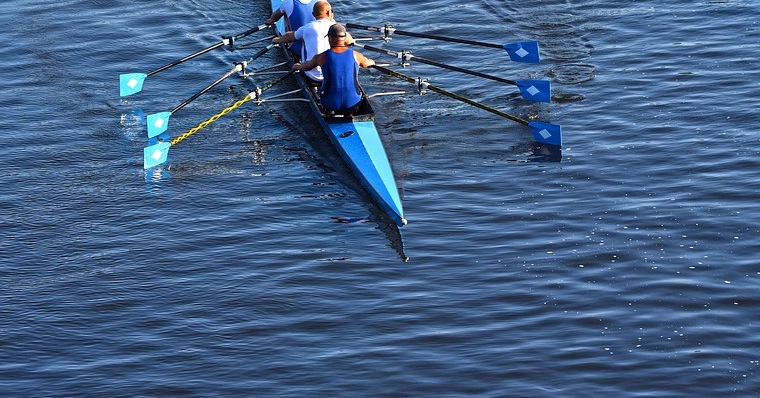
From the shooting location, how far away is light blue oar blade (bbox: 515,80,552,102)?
18.9m

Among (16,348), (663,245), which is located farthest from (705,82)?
(16,348)

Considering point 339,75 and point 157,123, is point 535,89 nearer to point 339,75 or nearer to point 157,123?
point 339,75

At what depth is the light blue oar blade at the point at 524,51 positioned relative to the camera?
1977 centimetres

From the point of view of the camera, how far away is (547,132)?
58.5ft

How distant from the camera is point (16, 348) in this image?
13.2 meters

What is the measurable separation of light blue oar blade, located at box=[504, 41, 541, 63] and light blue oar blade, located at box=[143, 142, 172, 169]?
6.13 m

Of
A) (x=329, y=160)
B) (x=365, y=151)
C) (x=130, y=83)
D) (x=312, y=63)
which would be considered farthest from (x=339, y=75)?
(x=130, y=83)

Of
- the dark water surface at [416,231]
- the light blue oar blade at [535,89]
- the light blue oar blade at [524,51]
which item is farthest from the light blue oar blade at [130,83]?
the light blue oar blade at [535,89]

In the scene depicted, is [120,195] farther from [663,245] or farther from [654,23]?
[654,23]

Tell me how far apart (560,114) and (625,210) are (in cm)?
392

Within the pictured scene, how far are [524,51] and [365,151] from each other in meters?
4.45

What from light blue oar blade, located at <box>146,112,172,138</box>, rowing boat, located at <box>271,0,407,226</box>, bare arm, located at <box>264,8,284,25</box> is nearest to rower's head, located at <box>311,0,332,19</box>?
rowing boat, located at <box>271,0,407,226</box>

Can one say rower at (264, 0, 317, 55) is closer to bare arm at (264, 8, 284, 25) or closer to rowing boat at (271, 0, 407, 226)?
bare arm at (264, 8, 284, 25)

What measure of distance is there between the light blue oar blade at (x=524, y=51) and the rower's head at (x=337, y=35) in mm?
3515
